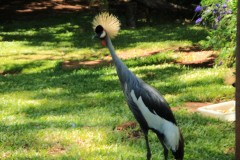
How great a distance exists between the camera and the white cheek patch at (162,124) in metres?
4.40

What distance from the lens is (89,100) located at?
8.42m

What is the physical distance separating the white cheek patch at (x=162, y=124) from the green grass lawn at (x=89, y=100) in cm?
104

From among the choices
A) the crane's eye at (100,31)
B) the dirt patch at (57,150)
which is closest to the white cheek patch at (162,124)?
the crane's eye at (100,31)

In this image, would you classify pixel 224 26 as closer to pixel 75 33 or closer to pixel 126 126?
pixel 126 126

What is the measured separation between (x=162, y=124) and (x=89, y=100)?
410cm

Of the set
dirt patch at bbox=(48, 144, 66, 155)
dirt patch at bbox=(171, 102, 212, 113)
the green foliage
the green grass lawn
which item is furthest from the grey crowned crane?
the green foliage

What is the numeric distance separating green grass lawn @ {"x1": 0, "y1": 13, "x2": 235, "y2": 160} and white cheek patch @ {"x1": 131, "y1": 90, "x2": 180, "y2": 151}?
1.04m

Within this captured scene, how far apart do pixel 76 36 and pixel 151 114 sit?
547 inches

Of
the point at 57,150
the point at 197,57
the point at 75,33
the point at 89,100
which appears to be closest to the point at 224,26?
the point at 89,100

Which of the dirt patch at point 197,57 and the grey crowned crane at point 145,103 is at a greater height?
the grey crowned crane at point 145,103

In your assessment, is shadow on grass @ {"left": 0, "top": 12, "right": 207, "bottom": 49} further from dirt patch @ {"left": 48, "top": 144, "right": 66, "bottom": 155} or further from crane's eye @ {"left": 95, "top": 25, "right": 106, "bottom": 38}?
crane's eye @ {"left": 95, "top": 25, "right": 106, "bottom": 38}

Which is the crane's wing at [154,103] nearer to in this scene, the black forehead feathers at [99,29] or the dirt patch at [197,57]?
the black forehead feathers at [99,29]

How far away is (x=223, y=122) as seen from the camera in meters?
6.61

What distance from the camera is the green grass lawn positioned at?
5.76 metres
